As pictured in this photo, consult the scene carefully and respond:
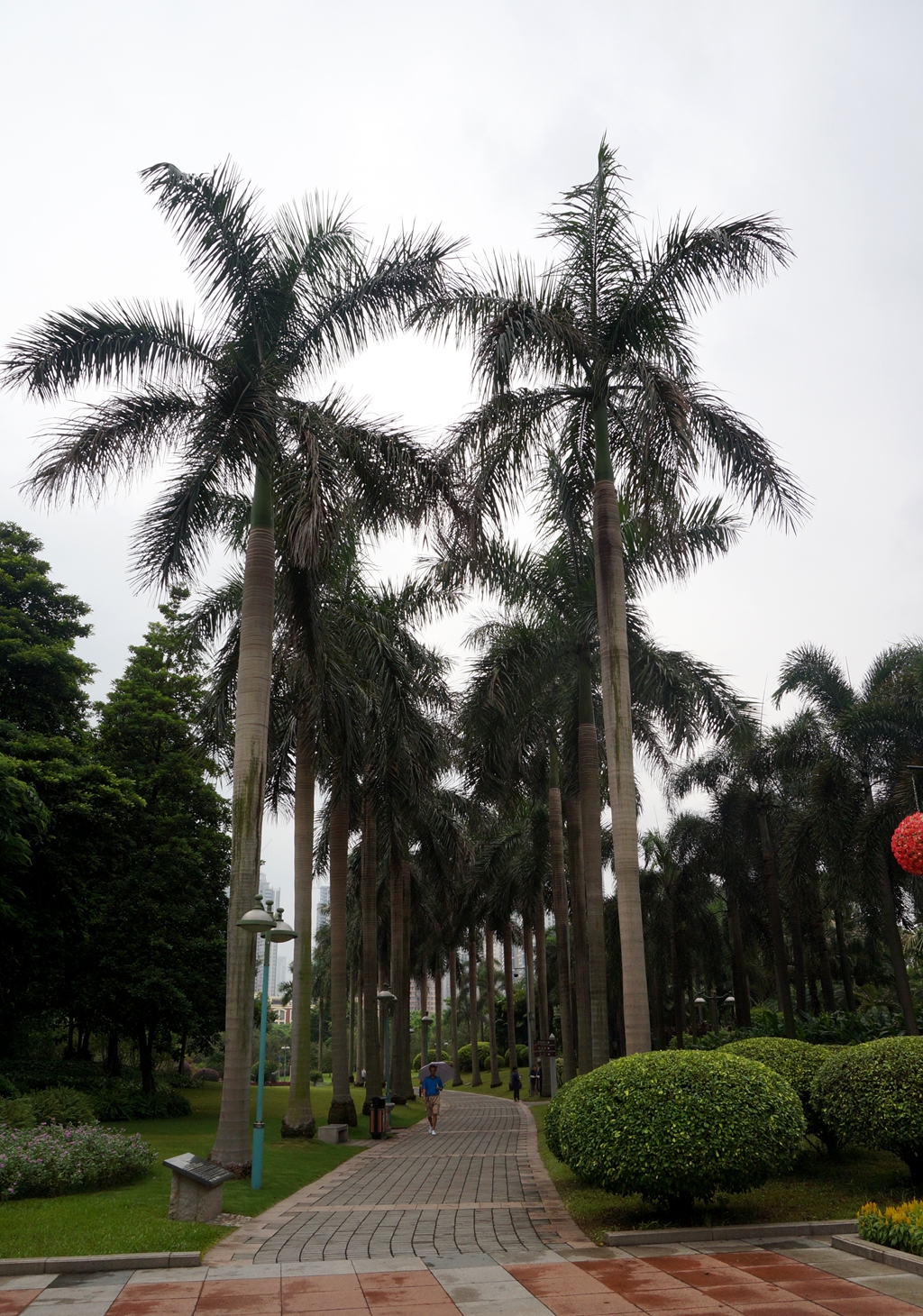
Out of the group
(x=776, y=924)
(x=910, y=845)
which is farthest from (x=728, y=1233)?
(x=776, y=924)

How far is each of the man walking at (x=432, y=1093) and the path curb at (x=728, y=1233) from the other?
543 inches

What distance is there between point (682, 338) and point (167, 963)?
2197 cm

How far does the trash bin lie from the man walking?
1.33 meters

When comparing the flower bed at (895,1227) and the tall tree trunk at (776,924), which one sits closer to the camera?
the flower bed at (895,1227)

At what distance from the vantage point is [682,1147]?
853 cm

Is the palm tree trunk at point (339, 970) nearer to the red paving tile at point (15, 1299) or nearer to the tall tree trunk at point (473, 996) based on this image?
the red paving tile at point (15, 1299)

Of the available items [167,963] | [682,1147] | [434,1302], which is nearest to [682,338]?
[682,1147]

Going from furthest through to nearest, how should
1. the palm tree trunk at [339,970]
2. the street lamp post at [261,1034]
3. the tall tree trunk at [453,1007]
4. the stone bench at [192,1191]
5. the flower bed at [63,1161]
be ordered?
the tall tree trunk at [453,1007] < the palm tree trunk at [339,970] < the street lamp post at [261,1034] < the flower bed at [63,1161] < the stone bench at [192,1191]

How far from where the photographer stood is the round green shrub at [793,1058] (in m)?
11.8

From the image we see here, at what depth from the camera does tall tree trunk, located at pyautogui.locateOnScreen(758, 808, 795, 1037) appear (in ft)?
92.5

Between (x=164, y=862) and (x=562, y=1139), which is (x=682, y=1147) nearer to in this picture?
(x=562, y=1139)

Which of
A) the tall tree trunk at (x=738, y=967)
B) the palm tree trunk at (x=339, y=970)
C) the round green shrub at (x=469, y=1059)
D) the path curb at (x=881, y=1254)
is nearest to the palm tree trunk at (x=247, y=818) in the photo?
the path curb at (x=881, y=1254)

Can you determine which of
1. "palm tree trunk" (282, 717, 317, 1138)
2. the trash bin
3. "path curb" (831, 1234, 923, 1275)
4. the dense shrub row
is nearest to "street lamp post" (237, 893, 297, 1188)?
the dense shrub row

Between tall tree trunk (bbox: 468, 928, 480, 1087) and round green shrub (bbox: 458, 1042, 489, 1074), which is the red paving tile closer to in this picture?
tall tree trunk (bbox: 468, 928, 480, 1087)
